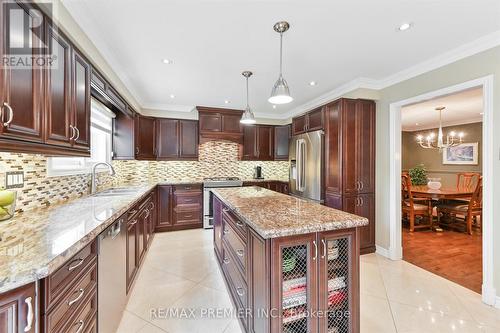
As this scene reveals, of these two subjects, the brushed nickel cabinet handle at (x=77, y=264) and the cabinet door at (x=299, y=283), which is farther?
the cabinet door at (x=299, y=283)

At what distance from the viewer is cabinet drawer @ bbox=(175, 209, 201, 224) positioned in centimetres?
421

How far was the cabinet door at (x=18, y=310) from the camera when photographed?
74 cm

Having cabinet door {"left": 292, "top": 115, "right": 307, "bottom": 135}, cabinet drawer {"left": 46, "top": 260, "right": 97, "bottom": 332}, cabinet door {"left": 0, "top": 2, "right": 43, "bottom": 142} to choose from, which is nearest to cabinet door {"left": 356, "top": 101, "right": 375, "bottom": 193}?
cabinet door {"left": 292, "top": 115, "right": 307, "bottom": 135}

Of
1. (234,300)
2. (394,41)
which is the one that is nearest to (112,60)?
(234,300)

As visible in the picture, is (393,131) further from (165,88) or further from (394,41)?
(165,88)

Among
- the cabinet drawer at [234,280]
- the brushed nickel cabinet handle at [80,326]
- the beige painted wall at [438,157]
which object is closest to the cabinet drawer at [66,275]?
the brushed nickel cabinet handle at [80,326]

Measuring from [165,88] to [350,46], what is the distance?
9.13ft

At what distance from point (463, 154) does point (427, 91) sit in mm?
5221

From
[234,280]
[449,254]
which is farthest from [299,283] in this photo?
[449,254]

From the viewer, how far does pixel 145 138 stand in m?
4.12

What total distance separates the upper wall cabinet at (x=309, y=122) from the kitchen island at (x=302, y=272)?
2.19m

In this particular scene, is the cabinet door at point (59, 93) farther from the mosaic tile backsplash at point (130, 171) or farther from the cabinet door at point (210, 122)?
the cabinet door at point (210, 122)

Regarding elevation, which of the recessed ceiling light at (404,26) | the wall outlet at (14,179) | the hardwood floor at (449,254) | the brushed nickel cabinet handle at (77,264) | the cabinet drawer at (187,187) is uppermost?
the recessed ceiling light at (404,26)

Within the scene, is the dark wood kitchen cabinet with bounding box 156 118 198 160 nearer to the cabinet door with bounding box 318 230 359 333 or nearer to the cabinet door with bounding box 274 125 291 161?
the cabinet door with bounding box 274 125 291 161
